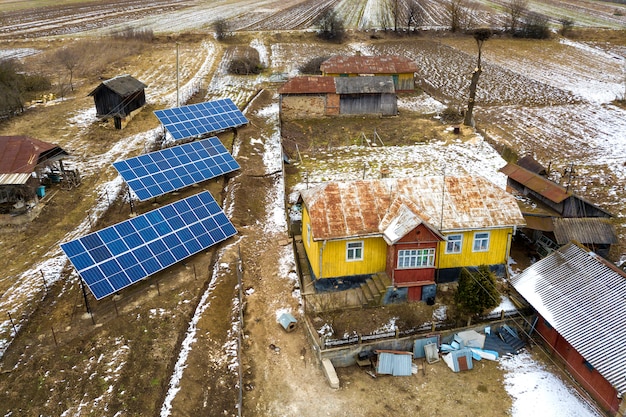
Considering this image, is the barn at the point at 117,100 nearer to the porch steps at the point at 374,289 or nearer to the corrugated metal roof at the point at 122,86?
the corrugated metal roof at the point at 122,86

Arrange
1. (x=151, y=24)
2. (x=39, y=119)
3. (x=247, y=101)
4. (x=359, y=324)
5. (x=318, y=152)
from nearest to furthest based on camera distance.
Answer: (x=359, y=324) → (x=318, y=152) → (x=39, y=119) → (x=247, y=101) → (x=151, y=24)

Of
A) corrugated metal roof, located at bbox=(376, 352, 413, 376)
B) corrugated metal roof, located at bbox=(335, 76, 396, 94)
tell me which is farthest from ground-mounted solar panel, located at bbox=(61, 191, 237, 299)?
corrugated metal roof, located at bbox=(335, 76, 396, 94)

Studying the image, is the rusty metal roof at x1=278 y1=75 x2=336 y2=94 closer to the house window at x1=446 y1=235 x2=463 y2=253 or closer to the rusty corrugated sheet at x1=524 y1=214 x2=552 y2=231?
the rusty corrugated sheet at x1=524 y1=214 x2=552 y2=231

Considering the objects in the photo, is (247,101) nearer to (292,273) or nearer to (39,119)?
(39,119)

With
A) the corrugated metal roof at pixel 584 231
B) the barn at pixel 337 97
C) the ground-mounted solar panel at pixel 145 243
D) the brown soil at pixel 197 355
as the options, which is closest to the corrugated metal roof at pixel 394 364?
the brown soil at pixel 197 355

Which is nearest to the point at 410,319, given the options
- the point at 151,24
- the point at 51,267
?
the point at 51,267
